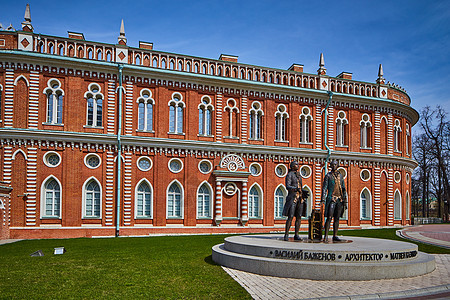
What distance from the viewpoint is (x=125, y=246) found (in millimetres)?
22078

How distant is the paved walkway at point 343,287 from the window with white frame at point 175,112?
19318mm

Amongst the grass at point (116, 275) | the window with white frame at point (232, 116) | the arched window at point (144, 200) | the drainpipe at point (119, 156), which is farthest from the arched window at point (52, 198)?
the window with white frame at point (232, 116)

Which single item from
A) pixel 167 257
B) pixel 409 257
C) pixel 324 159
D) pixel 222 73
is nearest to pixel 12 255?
pixel 167 257

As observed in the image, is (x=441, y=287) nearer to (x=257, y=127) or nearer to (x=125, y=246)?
(x=125, y=246)

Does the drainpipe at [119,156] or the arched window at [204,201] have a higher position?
the drainpipe at [119,156]

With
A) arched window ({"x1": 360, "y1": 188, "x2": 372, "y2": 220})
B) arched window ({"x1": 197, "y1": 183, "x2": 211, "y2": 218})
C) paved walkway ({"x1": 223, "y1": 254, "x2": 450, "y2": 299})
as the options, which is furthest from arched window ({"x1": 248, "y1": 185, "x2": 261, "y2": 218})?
paved walkway ({"x1": 223, "y1": 254, "x2": 450, "y2": 299})

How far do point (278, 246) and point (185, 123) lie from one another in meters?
18.7

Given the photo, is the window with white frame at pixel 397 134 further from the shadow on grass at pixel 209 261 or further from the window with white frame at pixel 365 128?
the shadow on grass at pixel 209 261

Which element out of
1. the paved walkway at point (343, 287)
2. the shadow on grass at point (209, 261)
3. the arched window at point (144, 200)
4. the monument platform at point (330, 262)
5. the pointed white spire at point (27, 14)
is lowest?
the shadow on grass at point (209, 261)

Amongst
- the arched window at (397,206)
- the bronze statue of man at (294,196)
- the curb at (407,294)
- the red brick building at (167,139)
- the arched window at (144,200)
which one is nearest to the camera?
the curb at (407,294)

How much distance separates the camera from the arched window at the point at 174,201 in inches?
1220

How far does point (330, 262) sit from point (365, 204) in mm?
25601

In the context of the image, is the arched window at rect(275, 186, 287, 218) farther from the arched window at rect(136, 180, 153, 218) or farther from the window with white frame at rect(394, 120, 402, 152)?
the window with white frame at rect(394, 120, 402, 152)

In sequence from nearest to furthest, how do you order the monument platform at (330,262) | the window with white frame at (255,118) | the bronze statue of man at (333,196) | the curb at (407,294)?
1. the curb at (407,294)
2. the monument platform at (330,262)
3. the bronze statue of man at (333,196)
4. the window with white frame at (255,118)
